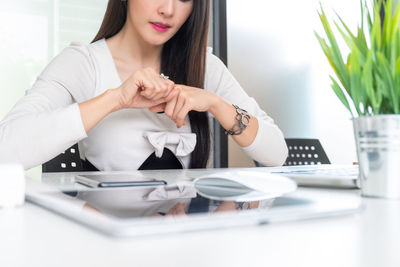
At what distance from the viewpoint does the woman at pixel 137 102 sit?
1102mm

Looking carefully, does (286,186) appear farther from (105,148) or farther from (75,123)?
(105,148)

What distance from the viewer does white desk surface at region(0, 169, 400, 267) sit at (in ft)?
0.92

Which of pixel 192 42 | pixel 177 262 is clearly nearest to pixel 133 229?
pixel 177 262

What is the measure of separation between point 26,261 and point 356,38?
48 centimetres

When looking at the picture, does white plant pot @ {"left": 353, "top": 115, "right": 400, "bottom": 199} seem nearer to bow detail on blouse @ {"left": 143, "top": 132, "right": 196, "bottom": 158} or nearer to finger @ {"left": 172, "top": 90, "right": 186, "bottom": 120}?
finger @ {"left": 172, "top": 90, "right": 186, "bottom": 120}

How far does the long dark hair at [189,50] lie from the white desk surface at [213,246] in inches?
45.4

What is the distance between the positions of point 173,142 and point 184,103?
17cm

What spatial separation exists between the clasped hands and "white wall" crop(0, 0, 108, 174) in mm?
1530

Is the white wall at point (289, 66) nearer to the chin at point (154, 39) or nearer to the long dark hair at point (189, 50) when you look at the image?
the long dark hair at point (189, 50)

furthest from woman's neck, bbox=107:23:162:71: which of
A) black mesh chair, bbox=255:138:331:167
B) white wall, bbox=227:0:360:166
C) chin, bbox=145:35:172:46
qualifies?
white wall, bbox=227:0:360:166

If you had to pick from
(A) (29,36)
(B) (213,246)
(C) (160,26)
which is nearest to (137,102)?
(C) (160,26)

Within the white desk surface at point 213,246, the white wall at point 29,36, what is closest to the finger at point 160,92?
the white desk surface at point 213,246

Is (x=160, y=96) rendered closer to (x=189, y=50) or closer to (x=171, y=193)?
(x=189, y=50)

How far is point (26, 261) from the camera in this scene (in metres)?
0.27
